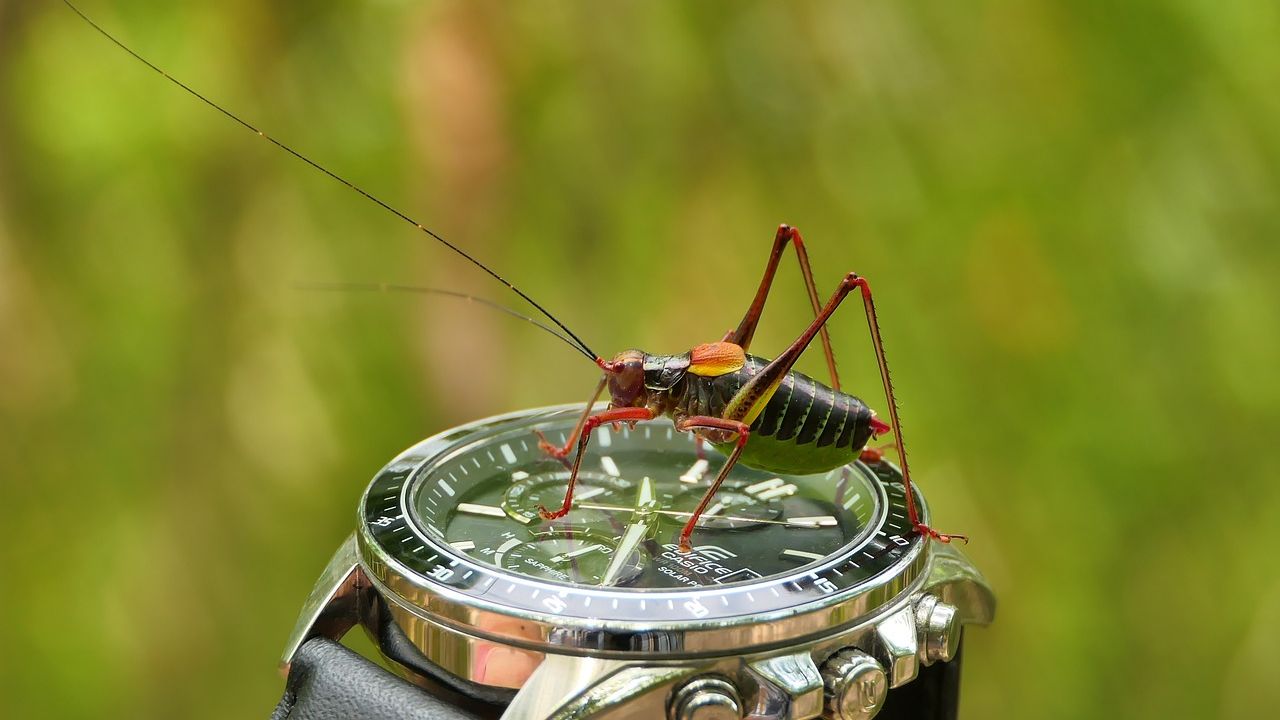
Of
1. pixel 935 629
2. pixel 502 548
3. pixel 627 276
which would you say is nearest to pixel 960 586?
pixel 935 629

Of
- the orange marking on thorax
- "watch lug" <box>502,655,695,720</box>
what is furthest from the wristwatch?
the orange marking on thorax

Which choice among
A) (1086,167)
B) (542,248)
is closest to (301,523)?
(542,248)

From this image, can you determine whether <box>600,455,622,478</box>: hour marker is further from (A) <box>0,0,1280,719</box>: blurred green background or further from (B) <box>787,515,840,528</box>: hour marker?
(A) <box>0,0,1280,719</box>: blurred green background

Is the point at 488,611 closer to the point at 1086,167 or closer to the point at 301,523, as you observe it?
the point at 301,523

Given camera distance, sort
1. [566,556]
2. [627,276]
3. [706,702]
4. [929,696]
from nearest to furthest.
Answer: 1. [706,702]
2. [566,556]
3. [929,696]
4. [627,276]

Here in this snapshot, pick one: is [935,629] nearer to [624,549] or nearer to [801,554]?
[801,554]

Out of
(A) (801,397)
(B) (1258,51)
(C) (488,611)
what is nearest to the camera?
(C) (488,611)
